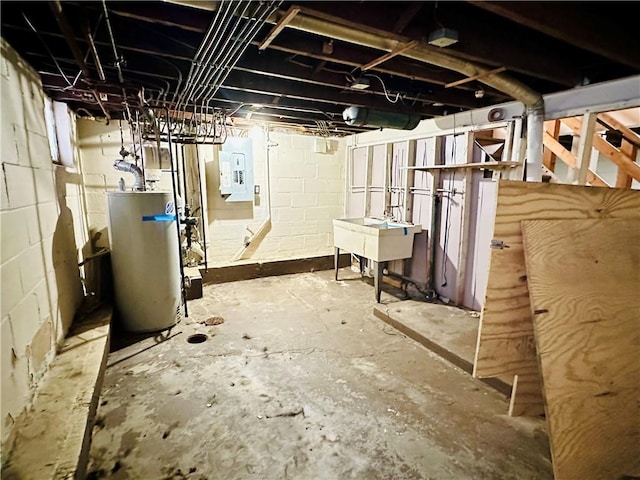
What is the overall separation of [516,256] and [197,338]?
2562 millimetres

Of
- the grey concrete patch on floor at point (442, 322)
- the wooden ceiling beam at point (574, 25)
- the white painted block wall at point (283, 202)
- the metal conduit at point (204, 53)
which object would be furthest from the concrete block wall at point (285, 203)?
the wooden ceiling beam at point (574, 25)

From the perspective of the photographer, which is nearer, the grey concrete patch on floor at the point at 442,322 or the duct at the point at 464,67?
the duct at the point at 464,67

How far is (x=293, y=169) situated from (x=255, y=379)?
3.31 metres

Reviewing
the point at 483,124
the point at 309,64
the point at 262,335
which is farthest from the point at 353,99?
the point at 262,335

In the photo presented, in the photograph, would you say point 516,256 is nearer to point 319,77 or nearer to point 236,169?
point 319,77

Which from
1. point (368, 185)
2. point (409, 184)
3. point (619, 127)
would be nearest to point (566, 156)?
point (619, 127)

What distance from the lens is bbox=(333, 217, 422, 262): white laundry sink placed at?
3582mm

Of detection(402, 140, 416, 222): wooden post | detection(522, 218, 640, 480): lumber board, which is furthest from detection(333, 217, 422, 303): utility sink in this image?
detection(522, 218, 640, 480): lumber board

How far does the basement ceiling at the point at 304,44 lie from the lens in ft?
5.08

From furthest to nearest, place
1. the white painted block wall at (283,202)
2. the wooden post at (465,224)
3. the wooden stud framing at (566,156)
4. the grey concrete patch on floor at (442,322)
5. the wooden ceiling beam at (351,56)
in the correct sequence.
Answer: the white painted block wall at (283,202), the wooden post at (465,224), the wooden stud framing at (566,156), the grey concrete patch on floor at (442,322), the wooden ceiling beam at (351,56)

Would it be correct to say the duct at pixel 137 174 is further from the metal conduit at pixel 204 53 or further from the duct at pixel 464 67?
the duct at pixel 464 67

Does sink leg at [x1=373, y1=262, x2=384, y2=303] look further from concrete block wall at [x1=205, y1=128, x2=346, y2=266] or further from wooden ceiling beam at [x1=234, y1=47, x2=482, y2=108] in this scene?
wooden ceiling beam at [x1=234, y1=47, x2=482, y2=108]

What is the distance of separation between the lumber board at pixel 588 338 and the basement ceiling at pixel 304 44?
103cm

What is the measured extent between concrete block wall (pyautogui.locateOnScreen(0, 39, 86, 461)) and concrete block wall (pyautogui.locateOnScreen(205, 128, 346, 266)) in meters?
2.12
